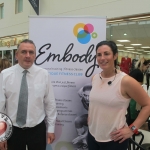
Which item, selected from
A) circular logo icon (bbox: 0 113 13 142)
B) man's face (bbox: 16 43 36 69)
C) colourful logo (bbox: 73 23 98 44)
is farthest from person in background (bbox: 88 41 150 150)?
colourful logo (bbox: 73 23 98 44)

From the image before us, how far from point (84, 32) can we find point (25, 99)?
1.12m

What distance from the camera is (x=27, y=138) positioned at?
5.15 feet

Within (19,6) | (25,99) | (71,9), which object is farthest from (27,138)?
(19,6)

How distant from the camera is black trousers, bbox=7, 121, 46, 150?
5.08ft

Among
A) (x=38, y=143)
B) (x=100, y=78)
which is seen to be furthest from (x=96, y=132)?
(x=38, y=143)

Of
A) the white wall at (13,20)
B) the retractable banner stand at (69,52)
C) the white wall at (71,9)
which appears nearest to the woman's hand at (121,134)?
the retractable banner stand at (69,52)

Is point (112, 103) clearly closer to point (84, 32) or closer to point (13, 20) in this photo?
point (84, 32)

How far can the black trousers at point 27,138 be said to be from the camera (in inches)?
60.9

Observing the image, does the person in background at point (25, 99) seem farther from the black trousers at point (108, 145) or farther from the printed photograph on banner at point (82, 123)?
the printed photograph on banner at point (82, 123)

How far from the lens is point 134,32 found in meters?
4.91

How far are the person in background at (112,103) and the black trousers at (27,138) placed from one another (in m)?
0.51

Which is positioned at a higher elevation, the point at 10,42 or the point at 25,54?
the point at 10,42

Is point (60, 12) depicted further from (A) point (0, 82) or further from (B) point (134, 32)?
(A) point (0, 82)

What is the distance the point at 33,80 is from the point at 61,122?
0.93 meters
